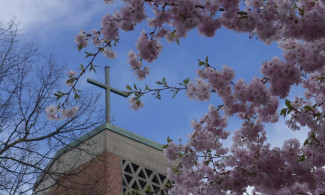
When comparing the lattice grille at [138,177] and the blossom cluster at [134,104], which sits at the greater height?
the lattice grille at [138,177]

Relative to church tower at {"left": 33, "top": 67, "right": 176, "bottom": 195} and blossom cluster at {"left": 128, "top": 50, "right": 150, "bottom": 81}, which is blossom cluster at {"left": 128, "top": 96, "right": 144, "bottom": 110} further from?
church tower at {"left": 33, "top": 67, "right": 176, "bottom": 195}

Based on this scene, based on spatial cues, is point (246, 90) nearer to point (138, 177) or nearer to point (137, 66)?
point (137, 66)

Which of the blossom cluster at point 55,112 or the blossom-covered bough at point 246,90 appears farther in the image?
the blossom cluster at point 55,112

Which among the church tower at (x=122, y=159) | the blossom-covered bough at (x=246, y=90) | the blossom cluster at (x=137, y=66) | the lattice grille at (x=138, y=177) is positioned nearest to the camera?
the blossom-covered bough at (x=246, y=90)

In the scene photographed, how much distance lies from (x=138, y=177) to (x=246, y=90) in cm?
1162

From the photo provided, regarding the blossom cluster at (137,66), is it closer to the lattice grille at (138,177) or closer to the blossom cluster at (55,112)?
the blossom cluster at (55,112)

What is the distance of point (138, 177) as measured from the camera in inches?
630

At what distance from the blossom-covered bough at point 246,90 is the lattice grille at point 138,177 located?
9358 mm

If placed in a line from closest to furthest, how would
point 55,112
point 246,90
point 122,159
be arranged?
point 246,90
point 55,112
point 122,159

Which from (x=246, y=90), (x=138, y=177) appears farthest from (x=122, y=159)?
(x=246, y=90)

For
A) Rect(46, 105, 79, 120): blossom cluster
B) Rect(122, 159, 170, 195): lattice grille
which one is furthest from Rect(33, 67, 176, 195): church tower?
Rect(46, 105, 79, 120): blossom cluster

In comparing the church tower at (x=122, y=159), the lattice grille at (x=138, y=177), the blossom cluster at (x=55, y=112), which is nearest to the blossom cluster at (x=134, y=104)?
the blossom cluster at (x=55, y=112)

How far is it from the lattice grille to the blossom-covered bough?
30.7 ft

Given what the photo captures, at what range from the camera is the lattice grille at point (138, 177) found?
614 inches
